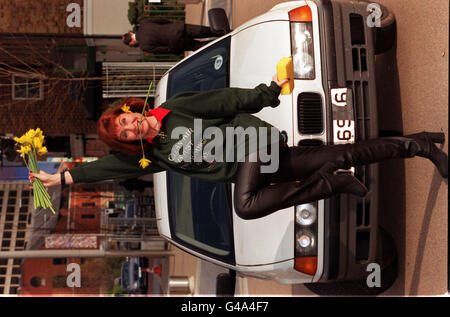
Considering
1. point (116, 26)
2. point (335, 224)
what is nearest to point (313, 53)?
point (335, 224)

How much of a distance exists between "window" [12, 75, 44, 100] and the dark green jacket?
3.50 m

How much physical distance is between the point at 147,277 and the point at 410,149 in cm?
487

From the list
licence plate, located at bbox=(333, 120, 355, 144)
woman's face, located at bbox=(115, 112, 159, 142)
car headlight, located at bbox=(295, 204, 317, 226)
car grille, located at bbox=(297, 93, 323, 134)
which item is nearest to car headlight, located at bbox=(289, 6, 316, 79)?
car grille, located at bbox=(297, 93, 323, 134)

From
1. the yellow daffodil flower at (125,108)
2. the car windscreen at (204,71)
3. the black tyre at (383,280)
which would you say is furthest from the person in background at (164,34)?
the black tyre at (383,280)

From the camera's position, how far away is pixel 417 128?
3.51 meters

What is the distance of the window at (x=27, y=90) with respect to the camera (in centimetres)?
585

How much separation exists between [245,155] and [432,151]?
4.04 feet

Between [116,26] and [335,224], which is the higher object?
[116,26]

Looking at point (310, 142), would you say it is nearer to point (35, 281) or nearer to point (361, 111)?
point (361, 111)

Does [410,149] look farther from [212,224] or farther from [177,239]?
[177,239]

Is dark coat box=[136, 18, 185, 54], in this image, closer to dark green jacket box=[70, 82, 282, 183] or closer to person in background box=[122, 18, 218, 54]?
person in background box=[122, 18, 218, 54]

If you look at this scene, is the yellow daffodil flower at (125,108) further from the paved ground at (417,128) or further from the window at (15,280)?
the window at (15,280)

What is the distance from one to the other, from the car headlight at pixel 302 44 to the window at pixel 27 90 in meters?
3.74

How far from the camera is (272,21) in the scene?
11.0 ft
